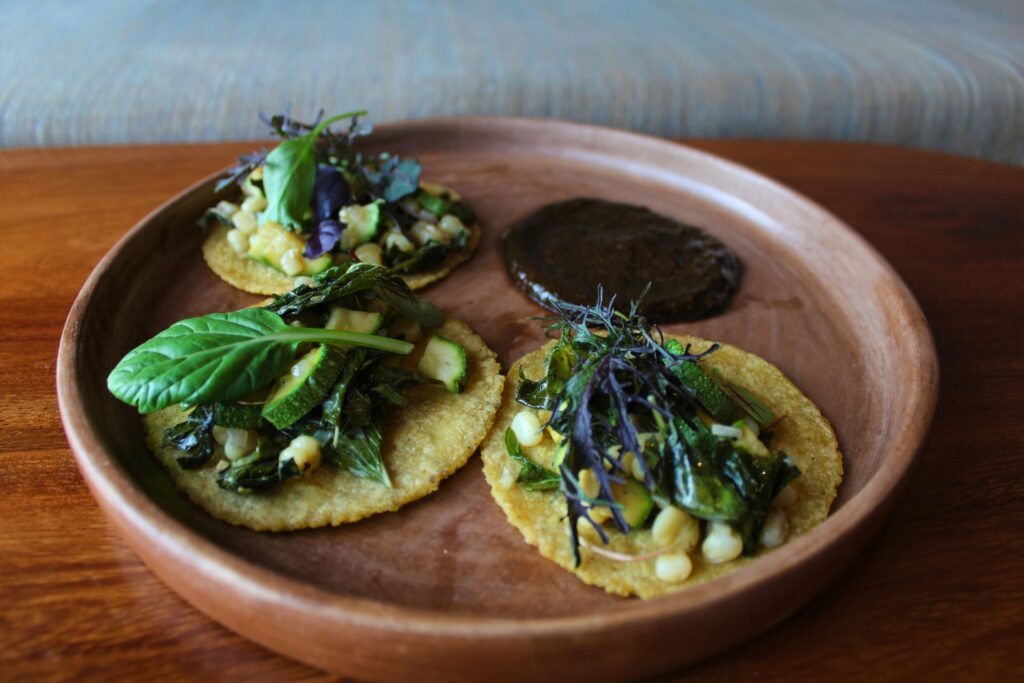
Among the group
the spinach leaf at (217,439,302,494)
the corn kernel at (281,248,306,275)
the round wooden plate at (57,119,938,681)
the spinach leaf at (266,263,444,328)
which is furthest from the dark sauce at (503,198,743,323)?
the spinach leaf at (217,439,302,494)

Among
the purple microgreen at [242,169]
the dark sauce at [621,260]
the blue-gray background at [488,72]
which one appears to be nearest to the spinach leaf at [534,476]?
the dark sauce at [621,260]

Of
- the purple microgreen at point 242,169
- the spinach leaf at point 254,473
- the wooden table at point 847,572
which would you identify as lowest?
the wooden table at point 847,572

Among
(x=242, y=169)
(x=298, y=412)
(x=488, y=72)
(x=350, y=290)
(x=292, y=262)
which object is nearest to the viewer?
(x=298, y=412)

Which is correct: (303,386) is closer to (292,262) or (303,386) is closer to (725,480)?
(292,262)

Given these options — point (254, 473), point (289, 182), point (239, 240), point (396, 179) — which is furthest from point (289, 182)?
point (254, 473)

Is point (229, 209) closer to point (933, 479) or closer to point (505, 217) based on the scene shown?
Answer: point (505, 217)

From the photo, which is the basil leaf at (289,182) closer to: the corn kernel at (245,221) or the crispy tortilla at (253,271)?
the corn kernel at (245,221)
